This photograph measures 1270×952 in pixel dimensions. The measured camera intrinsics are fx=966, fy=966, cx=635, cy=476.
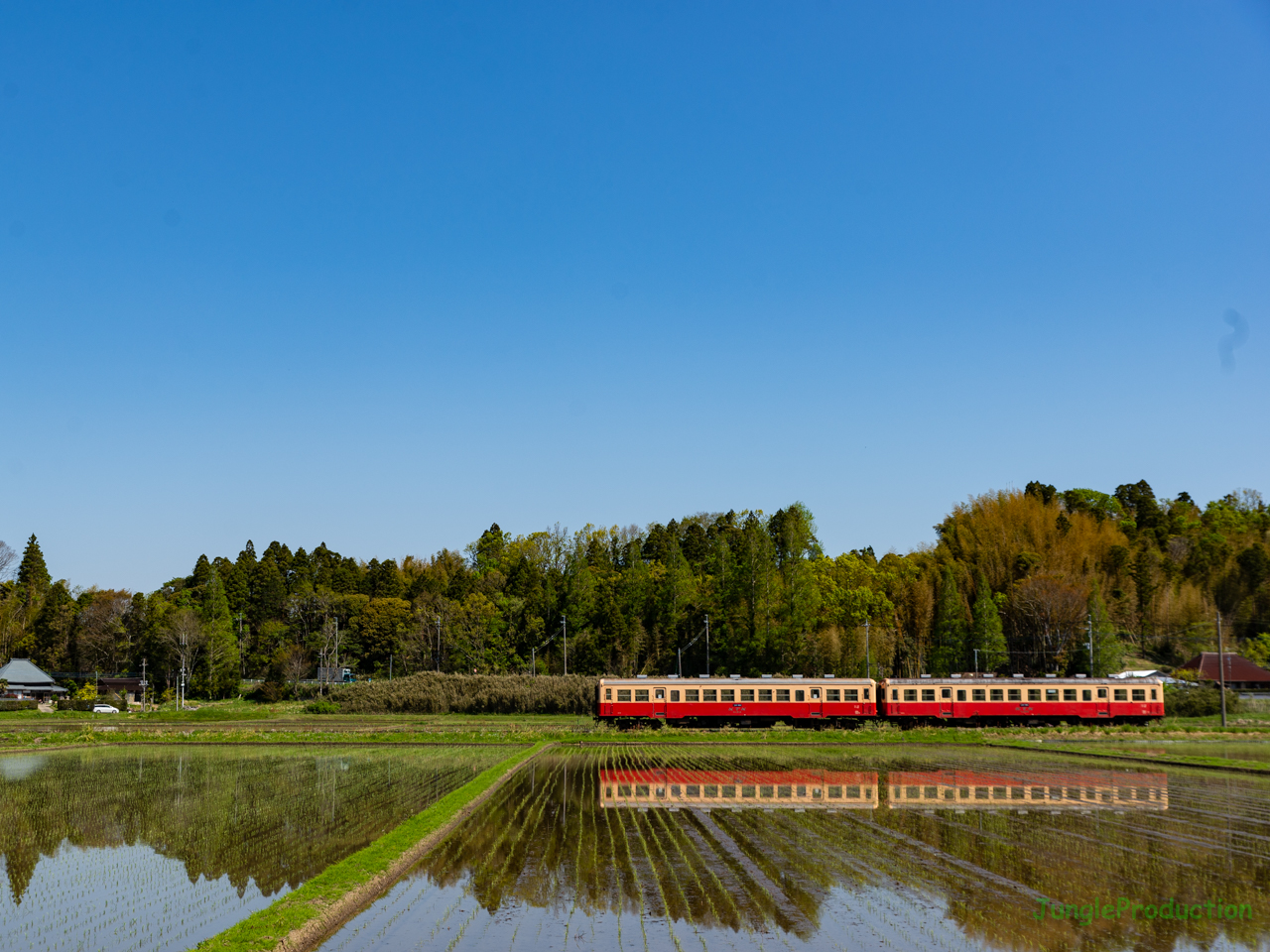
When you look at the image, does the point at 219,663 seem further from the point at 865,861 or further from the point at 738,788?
the point at 865,861

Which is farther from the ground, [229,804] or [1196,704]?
[229,804]

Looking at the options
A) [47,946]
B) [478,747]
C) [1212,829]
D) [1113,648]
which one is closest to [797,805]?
[1212,829]

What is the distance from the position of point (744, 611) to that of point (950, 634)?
54.7 ft

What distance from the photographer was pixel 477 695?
67500 millimetres

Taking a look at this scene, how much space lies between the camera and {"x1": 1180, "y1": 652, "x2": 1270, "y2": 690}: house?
255 feet

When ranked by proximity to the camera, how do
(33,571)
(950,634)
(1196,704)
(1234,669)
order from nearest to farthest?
(1196,704) < (950,634) < (1234,669) < (33,571)

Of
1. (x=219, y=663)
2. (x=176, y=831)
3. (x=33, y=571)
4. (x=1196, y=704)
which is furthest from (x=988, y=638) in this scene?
(x=33, y=571)

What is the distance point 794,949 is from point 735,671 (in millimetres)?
63031

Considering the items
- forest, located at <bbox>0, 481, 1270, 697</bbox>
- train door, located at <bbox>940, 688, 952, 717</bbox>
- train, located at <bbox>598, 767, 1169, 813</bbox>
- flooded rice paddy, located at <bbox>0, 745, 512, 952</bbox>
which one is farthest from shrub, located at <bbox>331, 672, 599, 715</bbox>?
train, located at <bbox>598, 767, 1169, 813</bbox>

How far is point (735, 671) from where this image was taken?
243ft

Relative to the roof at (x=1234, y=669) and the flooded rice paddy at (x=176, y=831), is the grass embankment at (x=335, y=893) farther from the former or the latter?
the roof at (x=1234, y=669)

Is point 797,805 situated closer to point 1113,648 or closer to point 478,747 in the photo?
point 478,747

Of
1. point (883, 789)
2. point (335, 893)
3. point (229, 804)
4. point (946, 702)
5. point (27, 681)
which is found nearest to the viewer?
point (335, 893)

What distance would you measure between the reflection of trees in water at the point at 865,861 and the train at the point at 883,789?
805 millimetres
